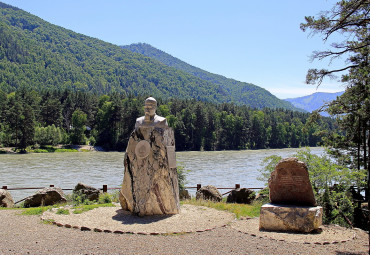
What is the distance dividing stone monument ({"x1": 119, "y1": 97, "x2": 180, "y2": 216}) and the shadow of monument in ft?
0.68

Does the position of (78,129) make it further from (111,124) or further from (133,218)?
(133,218)

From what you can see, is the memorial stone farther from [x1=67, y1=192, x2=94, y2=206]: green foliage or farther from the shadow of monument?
[x1=67, y1=192, x2=94, y2=206]: green foliage

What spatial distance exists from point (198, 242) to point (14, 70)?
7816 inches

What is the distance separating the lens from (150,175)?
12484mm

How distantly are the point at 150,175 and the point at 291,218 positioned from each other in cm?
458

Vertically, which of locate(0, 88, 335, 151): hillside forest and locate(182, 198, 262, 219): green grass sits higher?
locate(0, 88, 335, 151): hillside forest

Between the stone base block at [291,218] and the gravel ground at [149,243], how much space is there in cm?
98

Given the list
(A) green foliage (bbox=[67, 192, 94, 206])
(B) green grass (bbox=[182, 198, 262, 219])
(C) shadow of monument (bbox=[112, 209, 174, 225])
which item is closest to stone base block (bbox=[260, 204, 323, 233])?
(B) green grass (bbox=[182, 198, 262, 219])

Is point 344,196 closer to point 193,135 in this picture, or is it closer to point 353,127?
point 353,127

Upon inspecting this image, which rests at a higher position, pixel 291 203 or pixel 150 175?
pixel 150 175

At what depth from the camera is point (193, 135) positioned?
305 feet

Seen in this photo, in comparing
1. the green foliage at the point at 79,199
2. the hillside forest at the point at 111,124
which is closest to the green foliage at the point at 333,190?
the green foliage at the point at 79,199

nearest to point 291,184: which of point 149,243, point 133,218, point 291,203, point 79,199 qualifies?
point 291,203

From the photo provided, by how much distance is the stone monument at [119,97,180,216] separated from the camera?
12.5 metres
